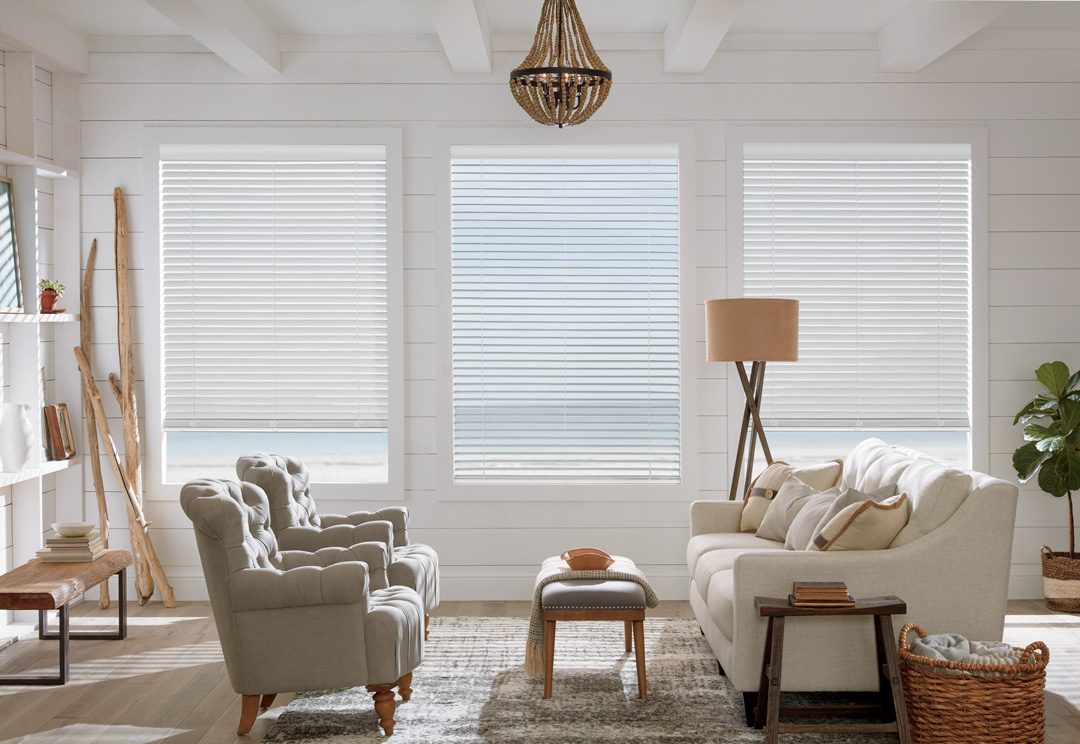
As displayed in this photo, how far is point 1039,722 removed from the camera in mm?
3197

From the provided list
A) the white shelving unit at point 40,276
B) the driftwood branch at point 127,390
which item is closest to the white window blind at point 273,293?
the driftwood branch at point 127,390

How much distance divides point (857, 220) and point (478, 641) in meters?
3.20

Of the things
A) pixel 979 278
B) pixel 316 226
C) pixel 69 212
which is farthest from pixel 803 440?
pixel 69 212

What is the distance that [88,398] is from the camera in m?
5.35

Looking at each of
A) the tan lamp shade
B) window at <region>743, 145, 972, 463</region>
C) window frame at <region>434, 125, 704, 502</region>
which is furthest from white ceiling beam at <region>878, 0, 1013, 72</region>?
the tan lamp shade

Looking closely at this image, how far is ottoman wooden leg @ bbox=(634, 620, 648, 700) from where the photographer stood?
144 inches

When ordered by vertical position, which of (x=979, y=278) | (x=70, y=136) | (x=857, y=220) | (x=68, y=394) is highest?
(x=70, y=136)

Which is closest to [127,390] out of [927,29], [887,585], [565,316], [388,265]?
[388,265]

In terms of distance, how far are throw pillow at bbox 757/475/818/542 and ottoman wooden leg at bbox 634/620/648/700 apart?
966 mm

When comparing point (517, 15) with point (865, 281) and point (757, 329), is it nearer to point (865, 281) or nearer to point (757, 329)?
point (757, 329)

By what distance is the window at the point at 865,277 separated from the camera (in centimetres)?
550

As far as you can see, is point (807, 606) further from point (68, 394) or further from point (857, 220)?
point (68, 394)

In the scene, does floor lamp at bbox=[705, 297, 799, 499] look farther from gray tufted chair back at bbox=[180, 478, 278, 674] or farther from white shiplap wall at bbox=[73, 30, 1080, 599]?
gray tufted chair back at bbox=[180, 478, 278, 674]

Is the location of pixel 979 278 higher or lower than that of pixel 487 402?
higher
